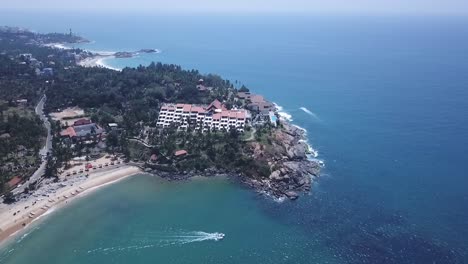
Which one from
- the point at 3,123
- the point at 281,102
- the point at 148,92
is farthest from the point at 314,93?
the point at 3,123

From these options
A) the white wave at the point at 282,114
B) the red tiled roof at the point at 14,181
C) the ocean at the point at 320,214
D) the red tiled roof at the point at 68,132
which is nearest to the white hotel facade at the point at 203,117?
the white wave at the point at 282,114

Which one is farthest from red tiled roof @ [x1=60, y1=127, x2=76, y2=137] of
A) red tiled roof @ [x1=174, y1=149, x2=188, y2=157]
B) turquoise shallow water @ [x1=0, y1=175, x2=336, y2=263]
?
red tiled roof @ [x1=174, y1=149, x2=188, y2=157]

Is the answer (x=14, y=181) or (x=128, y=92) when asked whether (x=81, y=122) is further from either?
(x=128, y=92)

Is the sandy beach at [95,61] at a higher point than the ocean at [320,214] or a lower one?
higher

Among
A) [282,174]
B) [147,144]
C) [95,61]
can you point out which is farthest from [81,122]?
[95,61]

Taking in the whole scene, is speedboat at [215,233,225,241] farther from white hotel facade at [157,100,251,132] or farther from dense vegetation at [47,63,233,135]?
dense vegetation at [47,63,233,135]

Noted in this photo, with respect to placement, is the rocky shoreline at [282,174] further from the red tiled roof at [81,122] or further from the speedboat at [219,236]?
the red tiled roof at [81,122]
